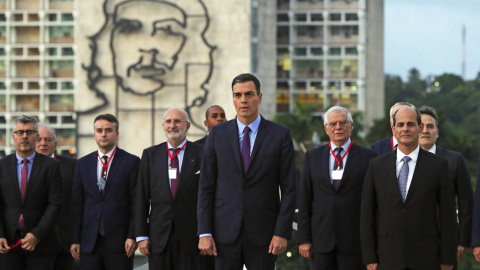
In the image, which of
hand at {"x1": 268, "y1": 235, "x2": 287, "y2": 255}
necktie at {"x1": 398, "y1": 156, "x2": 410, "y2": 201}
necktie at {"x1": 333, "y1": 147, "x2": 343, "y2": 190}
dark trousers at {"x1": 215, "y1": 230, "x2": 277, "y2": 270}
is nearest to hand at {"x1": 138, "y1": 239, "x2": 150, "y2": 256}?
dark trousers at {"x1": 215, "y1": 230, "x2": 277, "y2": 270}

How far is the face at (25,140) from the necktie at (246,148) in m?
2.04

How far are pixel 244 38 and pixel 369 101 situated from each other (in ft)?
110

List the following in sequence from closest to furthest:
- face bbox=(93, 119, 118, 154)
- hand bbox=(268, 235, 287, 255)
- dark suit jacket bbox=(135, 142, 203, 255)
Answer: hand bbox=(268, 235, 287, 255) < dark suit jacket bbox=(135, 142, 203, 255) < face bbox=(93, 119, 118, 154)

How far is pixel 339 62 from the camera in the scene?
8681cm

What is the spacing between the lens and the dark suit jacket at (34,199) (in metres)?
8.06

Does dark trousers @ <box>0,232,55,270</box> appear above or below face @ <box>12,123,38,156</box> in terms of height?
below

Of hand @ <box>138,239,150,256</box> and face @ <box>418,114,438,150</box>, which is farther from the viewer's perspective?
face @ <box>418,114,438,150</box>

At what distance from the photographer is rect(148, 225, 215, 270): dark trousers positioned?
7.83m

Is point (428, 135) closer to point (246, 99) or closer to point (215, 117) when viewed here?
point (246, 99)

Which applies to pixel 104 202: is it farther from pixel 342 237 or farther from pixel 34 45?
pixel 34 45

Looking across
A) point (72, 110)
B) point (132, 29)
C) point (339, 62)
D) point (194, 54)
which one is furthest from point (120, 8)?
point (339, 62)

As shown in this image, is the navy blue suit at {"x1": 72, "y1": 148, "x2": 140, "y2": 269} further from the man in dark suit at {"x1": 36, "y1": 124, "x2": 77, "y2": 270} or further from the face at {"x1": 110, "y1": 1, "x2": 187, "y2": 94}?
the face at {"x1": 110, "y1": 1, "x2": 187, "y2": 94}

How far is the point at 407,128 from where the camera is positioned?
6.93 metres

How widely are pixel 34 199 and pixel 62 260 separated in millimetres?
1001
